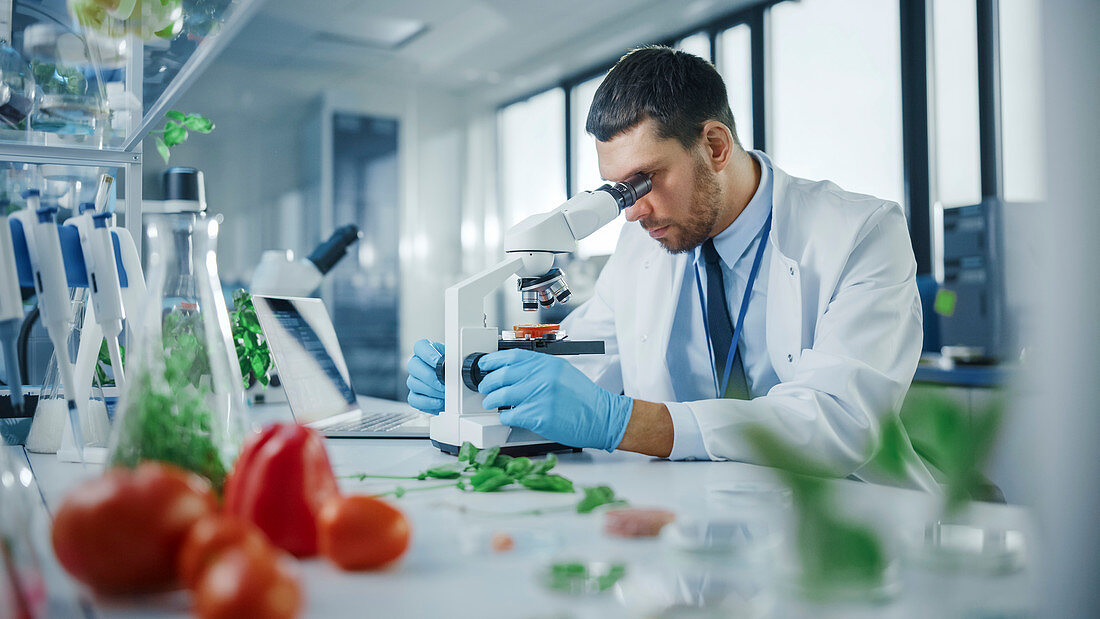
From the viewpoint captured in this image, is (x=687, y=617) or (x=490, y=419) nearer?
(x=687, y=617)

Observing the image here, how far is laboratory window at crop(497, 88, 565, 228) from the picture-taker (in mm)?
5781

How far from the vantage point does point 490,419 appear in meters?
1.21

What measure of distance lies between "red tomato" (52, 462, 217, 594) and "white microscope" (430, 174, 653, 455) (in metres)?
0.67

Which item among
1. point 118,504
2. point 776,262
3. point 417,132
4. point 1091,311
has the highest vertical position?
point 417,132

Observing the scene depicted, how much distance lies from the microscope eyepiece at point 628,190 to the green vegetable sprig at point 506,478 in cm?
60

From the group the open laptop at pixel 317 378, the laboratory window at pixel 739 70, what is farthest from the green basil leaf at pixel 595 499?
the laboratory window at pixel 739 70

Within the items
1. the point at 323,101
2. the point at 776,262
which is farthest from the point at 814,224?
the point at 323,101

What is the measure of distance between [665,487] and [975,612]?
52 cm

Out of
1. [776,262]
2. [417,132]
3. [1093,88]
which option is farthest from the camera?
[417,132]

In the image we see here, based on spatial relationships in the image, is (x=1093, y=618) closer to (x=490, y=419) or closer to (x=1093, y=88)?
(x=1093, y=88)

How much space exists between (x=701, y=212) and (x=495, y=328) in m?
0.81

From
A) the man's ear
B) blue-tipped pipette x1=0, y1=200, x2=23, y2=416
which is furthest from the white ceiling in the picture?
blue-tipped pipette x1=0, y1=200, x2=23, y2=416

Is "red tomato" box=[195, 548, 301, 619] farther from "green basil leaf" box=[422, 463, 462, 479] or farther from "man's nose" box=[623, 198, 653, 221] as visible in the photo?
"man's nose" box=[623, 198, 653, 221]

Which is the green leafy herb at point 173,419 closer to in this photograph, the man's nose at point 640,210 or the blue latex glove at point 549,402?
the blue latex glove at point 549,402
